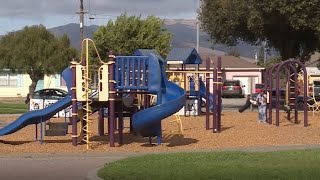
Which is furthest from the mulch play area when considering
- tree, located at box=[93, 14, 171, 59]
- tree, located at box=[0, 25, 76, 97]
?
tree, located at box=[0, 25, 76, 97]

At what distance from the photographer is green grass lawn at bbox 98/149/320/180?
11.9 m

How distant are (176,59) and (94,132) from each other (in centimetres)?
992

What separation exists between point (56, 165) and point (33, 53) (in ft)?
143

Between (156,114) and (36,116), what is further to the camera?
(36,116)

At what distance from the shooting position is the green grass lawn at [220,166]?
1194 cm

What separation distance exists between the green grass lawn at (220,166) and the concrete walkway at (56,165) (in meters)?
0.65

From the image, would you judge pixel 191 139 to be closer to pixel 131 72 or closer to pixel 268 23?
pixel 131 72

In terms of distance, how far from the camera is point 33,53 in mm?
57594

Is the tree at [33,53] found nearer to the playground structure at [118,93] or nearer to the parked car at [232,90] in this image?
the parked car at [232,90]

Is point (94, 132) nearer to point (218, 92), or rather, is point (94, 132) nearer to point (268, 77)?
point (218, 92)

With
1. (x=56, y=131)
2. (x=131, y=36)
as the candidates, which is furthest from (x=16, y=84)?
(x=56, y=131)

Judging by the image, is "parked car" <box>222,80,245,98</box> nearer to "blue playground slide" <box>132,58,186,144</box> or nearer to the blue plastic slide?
"blue playground slide" <box>132,58,186,144</box>

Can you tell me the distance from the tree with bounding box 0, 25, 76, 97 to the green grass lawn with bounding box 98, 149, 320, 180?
43.9 m

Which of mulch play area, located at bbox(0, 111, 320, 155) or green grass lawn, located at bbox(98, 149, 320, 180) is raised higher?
green grass lawn, located at bbox(98, 149, 320, 180)
